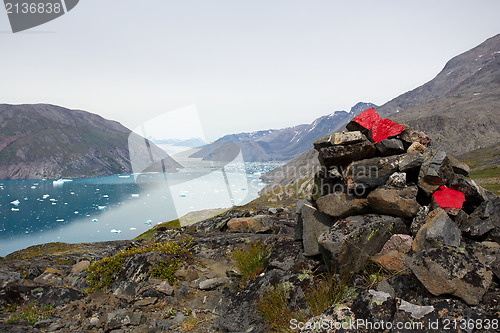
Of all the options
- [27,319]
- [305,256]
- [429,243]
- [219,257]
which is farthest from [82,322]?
[429,243]

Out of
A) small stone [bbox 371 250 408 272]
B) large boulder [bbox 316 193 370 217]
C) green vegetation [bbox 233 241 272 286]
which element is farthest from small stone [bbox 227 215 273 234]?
small stone [bbox 371 250 408 272]

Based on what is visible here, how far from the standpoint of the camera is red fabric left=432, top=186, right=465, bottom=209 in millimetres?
7273

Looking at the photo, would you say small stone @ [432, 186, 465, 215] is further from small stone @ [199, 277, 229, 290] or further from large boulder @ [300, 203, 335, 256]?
small stone @ [199, 277, 229, 290]

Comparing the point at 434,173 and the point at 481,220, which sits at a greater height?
the point at 434,173

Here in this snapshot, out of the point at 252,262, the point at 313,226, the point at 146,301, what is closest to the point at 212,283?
the point at 252,262

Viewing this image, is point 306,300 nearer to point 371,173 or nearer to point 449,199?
point 371,173

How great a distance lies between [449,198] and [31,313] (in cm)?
1278

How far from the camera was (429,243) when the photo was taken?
6.06 m

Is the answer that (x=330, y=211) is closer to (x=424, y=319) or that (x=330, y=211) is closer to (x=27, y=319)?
(x=424, y=319)

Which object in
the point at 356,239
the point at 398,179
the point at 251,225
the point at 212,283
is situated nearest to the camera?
the point at 356,239

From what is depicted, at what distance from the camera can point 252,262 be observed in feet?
31.5

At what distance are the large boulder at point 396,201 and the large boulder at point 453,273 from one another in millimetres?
1989

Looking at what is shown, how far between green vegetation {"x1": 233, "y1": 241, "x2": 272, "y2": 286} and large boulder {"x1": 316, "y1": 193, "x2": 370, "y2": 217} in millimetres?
2724

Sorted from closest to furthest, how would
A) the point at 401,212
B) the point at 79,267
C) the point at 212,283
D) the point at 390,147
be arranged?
the point at 401,212 < the point at 390,147 < the point at 212,283 < the point at 79,267
